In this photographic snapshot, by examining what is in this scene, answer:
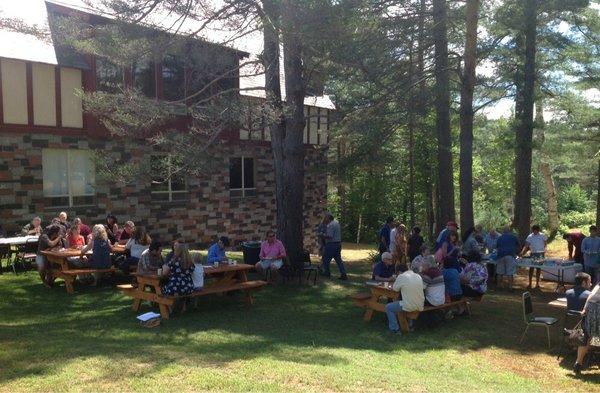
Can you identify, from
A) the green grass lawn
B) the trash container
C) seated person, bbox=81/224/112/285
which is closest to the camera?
the green grass lawn

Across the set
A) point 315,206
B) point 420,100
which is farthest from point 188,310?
point 315,206

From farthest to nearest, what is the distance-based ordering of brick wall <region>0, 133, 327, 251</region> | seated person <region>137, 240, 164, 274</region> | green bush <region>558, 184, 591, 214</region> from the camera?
green bush <region>558, 184, 591, 214</region>, brick wall <region>0, 133, 327, 251</region>, seated person <region>137, 240, 164, 274</region>

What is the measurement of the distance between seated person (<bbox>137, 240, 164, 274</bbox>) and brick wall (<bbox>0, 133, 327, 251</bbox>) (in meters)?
2.89

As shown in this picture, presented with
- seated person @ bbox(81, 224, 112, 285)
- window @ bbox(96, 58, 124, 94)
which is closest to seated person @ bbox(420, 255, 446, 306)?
seated person @ bbox(81, 224, 112, 285)

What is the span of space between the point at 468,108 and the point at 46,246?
10.7 metres

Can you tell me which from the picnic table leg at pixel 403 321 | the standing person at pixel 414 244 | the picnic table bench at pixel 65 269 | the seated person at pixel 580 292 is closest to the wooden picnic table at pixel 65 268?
the picnic table bench at pixel 65 269

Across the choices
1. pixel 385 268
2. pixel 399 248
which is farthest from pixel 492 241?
pixel 385 268

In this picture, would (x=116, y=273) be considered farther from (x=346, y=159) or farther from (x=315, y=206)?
(x=315, y=206)

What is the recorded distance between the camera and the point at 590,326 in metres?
7.05

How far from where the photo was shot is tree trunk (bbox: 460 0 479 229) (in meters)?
13.4

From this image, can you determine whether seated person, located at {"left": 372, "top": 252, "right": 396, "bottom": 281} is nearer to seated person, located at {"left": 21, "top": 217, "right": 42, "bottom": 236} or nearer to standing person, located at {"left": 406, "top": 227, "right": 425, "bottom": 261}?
standing person, located at {"left": 406, "top": 227, "right": 425, "bottom": 261}

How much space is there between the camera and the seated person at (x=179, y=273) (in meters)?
8.77

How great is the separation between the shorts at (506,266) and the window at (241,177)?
35.6 ft

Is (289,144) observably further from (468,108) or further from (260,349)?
(260,349)
